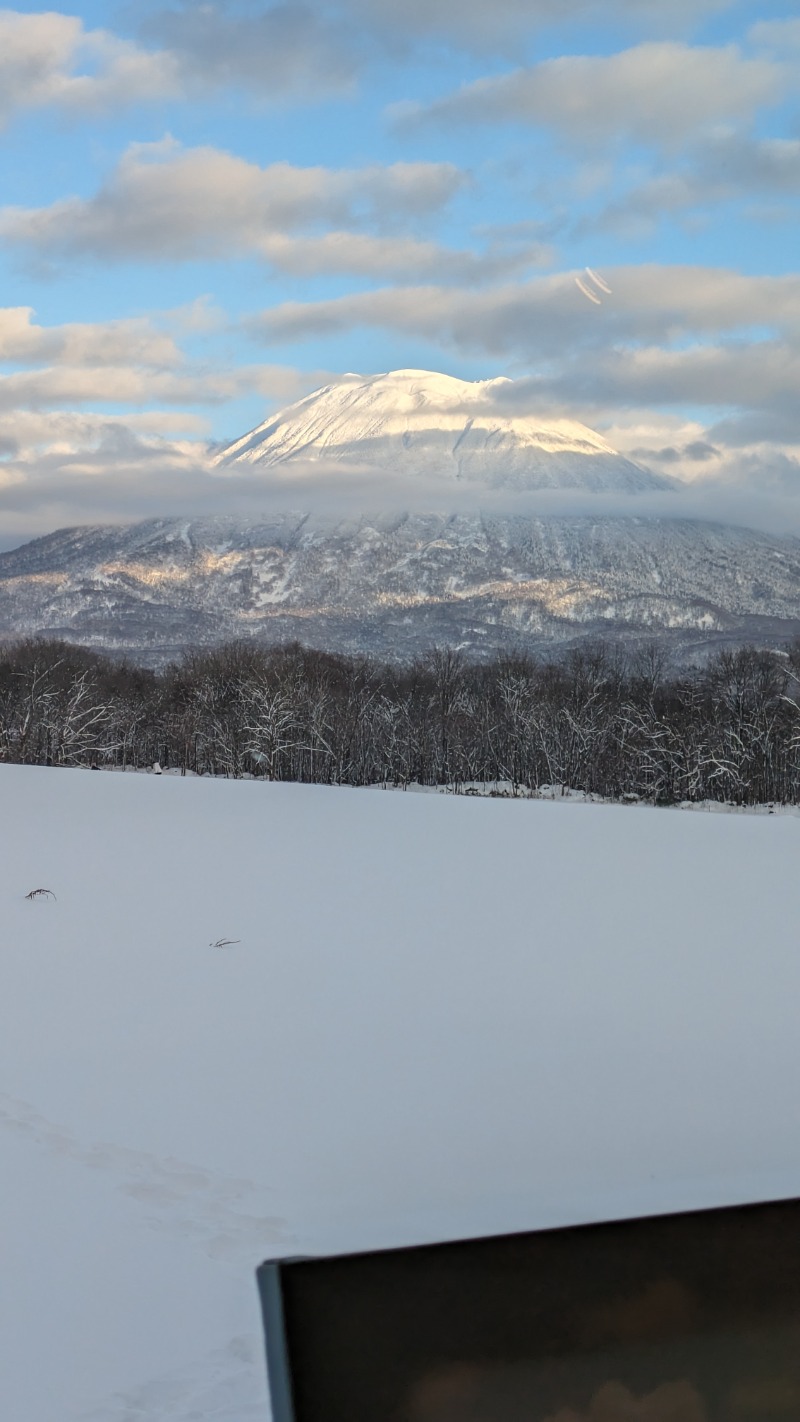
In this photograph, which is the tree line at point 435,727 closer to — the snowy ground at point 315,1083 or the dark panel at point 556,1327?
the snowy ground at point 315,1083

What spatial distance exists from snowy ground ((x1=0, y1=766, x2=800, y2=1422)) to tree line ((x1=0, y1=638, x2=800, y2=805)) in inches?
963

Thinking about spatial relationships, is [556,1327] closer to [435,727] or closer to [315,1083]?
[315,1083]

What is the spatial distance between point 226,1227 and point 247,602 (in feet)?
647

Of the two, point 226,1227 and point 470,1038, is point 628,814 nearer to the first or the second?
point 470,1038

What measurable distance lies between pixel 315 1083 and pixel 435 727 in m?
36.8

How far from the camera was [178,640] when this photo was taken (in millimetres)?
173875

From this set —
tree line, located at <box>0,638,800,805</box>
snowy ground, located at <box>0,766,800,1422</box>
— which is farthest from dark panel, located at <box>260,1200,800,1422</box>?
tree line, located at <box>0,638,800,805</box>

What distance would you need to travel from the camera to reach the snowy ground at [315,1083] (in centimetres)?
301

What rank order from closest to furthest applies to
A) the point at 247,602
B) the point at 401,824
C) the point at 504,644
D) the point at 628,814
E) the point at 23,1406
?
1. the point at 23,1406
2. the point at 401,824
3. the point at 628,814
4. the point at 504,644
5. the point at 247,602

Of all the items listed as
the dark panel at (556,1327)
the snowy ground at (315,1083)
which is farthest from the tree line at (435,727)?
the dark panel at (556,1327)

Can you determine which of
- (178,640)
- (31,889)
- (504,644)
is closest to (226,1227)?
(31,889)

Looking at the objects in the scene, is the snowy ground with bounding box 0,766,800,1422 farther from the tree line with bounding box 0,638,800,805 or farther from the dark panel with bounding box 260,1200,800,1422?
the tree line with bounding box 0,638,800,805

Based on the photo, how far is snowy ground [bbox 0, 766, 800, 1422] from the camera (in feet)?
9.89

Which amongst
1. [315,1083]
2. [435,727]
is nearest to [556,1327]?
[315,1083]
